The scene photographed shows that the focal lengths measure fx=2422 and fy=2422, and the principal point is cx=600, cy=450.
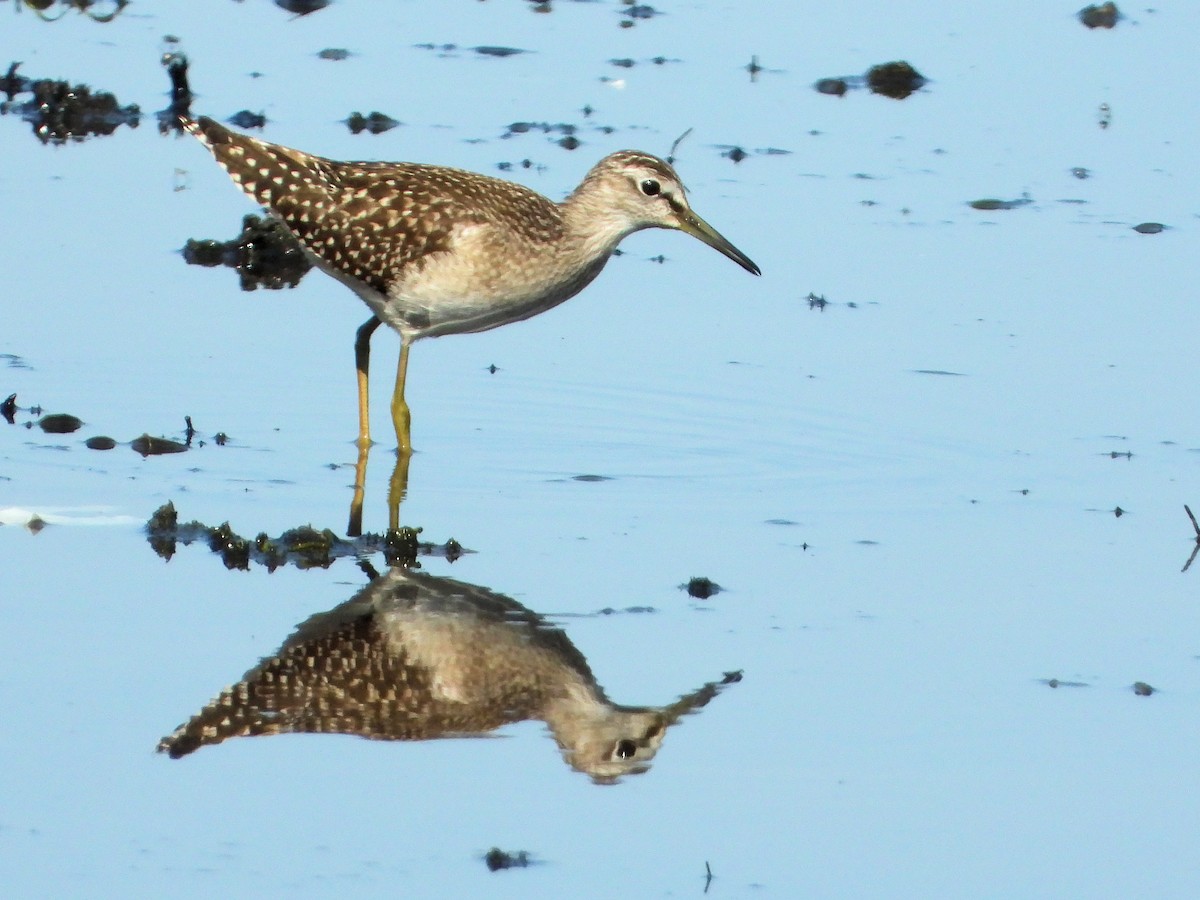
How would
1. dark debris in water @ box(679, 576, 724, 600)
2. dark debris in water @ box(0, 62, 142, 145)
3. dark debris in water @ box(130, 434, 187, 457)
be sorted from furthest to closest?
dark debris in water @ box(0, 62, 142, 145), dark debris in water @ box(130, 434, 187, 457), dark debris in water @ box(679, 576, 724, 600)

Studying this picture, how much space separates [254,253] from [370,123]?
2478mm

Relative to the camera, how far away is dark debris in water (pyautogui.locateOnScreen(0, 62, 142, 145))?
15.7 m

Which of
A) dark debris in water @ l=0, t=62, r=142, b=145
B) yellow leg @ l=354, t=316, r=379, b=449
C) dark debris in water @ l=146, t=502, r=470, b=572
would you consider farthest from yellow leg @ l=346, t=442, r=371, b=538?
dark debris in water @ l=0, t=62, r=142, b=145

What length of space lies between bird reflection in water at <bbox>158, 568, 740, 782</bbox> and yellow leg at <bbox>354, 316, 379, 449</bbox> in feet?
8.19

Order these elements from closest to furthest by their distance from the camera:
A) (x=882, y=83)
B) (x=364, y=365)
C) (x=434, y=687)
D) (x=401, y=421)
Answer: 1. (x=434, y=687)
2. (x=401, y=421)
3. (x=364, y=365)
4. (x=882, y=83)

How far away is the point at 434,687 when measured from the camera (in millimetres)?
8703

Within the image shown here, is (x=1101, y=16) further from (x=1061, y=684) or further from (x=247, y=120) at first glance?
(x=1061, y=684)

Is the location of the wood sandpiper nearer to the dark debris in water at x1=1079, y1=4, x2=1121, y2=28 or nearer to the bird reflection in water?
the bird reflection in water

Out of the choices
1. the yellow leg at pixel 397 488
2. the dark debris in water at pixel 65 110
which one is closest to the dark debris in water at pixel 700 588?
the yellow leg at pixel 397 488

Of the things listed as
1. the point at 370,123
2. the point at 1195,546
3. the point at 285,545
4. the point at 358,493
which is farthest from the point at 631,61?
the point at 285,545

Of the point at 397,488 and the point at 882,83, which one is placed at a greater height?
the point at 882,83

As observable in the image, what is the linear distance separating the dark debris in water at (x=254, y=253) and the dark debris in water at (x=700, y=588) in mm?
4729

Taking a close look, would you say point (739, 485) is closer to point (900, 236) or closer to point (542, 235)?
point (542, 235)

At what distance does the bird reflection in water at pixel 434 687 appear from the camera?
8.32 m
